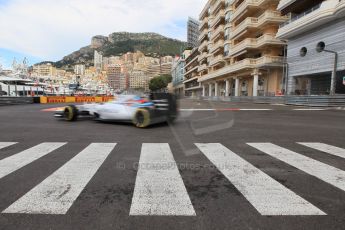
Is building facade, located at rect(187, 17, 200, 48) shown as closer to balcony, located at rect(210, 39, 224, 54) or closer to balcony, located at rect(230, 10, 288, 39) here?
balcony, located at rect(210, 39, 224, 54)

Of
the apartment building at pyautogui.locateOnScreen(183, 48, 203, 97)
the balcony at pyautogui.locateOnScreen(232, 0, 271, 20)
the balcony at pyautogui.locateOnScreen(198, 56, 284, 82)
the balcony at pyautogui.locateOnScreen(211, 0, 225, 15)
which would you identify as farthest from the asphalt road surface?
the apartment building at pyautogui.locateOnScreen(183, 48, 203, 97)

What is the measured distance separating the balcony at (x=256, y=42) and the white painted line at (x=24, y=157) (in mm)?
32680

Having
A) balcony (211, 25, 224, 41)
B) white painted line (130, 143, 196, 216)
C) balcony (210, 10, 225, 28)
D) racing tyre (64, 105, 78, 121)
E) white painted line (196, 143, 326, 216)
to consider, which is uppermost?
balcony (210, 10, 225, 28)

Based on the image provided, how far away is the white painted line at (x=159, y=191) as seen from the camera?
2316 millimetres

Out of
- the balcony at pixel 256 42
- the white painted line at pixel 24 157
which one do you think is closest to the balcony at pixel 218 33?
the balcony at pixel 256 42

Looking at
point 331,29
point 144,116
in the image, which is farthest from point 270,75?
point 144,116

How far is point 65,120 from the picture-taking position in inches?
395

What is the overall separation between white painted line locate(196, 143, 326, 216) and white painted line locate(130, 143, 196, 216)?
0.73m

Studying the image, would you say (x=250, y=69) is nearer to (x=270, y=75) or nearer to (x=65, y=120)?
(x=270, y=75)

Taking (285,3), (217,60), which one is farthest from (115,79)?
(285,3)

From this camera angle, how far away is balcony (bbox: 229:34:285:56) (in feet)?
103

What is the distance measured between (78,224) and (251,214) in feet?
5.47

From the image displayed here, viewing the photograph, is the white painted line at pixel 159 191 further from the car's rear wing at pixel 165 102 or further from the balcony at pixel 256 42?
the balcony at pixel 256 42

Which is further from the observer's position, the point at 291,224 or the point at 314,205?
the point at 314,205
